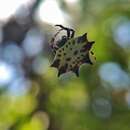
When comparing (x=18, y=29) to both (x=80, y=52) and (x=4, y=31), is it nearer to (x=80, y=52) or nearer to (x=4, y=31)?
(x=4, y=31)

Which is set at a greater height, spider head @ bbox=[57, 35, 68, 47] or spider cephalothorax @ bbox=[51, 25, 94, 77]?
spider head @ bbox=[57, 35, 68, 47]

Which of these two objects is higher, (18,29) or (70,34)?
(18,29)

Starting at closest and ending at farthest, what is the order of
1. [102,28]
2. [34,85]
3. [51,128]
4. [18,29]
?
[102,28] → [51,128] → [18,29] → [34,85]

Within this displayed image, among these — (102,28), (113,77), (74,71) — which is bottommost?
(74,71)

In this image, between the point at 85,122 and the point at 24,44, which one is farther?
the point at 24,44

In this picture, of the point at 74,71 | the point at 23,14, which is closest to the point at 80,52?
the point at 74,71

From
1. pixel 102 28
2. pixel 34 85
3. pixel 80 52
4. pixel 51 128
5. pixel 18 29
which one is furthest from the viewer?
pixel 34 85

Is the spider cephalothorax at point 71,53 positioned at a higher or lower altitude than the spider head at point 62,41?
lower
